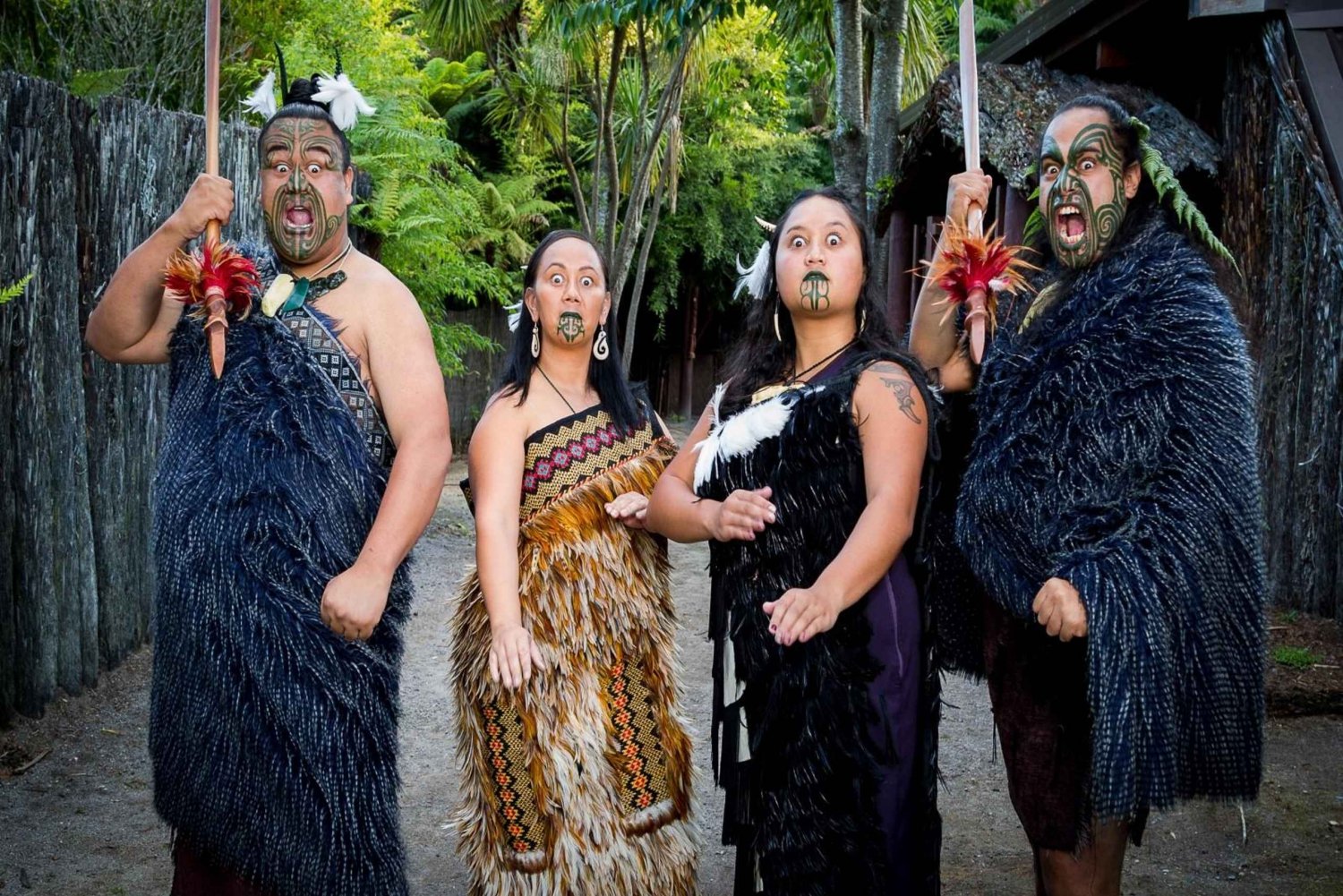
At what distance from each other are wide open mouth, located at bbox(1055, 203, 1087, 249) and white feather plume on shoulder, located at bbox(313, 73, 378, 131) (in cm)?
166

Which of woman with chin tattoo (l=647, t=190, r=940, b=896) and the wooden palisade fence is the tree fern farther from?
the wooden palisade fence

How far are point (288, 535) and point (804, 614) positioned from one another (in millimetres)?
1110

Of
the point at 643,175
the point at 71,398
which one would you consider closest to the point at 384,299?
the point at 71,398

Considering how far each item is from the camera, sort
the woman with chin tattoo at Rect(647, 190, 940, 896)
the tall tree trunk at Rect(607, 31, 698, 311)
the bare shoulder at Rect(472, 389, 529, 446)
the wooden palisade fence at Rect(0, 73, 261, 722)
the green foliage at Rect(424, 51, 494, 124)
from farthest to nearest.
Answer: the green foliage at Rect(424, 51, 494, 124) → the tall tree trunk at Rect(607, 31, 698, 311) → the wooden palisade fence at Rect(0, 73, 261, 722) → the bare shoulder at Rect(472, 389, 529, 446) → the woman with chin tattoo at Rect(647, 190, 940, 896)

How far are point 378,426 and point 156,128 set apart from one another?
3.72 meters

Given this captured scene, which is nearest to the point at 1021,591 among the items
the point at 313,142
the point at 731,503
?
the point at 731,503

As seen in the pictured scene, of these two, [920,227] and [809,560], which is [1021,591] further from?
[920,227]

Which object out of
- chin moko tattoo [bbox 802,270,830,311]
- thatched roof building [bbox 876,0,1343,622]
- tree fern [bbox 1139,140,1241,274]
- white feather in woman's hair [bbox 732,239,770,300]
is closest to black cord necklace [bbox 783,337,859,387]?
chin moko tattoo [bbox 802,270,830,311]

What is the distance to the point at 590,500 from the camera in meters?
3.13

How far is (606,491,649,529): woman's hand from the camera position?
3117 mm

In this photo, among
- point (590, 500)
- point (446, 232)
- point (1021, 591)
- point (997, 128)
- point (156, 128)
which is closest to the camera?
point (1021, 591)

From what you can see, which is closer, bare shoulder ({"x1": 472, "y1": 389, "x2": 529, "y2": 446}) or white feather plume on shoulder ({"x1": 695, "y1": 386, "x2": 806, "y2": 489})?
white feather plume on shoulder ({"x1": 695, "y1": 386, "x2": 806, "y2": 489})

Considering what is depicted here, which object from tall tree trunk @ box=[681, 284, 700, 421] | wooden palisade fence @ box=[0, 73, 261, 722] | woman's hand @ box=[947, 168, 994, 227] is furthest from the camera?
tall tree trunk @ box=[681, 284, 700, 421]

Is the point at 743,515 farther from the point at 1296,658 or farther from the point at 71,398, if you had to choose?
the point at 1296,658
